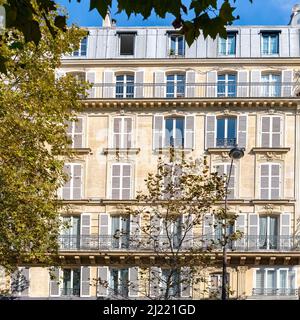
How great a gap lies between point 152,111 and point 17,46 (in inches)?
1572

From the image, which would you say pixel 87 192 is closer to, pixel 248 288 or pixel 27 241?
pixel 248 288

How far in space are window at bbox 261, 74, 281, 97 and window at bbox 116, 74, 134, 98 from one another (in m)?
7.41

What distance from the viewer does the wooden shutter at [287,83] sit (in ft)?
165

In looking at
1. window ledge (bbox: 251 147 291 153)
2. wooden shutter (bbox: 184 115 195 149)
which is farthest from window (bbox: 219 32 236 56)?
window ledge (bbox: 251 147 291 153)

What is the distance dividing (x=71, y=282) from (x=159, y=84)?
12104 mm

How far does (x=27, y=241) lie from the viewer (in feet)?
87.1

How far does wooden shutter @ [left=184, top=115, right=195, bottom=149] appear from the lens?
164 ft

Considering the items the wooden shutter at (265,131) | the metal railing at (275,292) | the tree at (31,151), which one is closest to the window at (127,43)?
the wooden shutter at (265,131)

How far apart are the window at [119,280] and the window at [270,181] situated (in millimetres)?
8545

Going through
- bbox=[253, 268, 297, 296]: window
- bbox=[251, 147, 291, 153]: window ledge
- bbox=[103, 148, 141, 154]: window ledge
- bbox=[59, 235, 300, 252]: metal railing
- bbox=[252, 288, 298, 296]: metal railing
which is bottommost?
bbox=[252, 288, 298, 296]: metal railing

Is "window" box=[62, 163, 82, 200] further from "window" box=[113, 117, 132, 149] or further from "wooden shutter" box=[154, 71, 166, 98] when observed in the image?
"wooden shutter" box=[154, 71, 166, 98]

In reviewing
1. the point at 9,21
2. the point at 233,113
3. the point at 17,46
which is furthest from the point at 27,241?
the point at 233,113

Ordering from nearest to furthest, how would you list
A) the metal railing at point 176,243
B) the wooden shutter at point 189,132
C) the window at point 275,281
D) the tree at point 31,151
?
the tree at point 31,151 < the window at point 275,281 < the metal railing at point 176,243 < the wooden shutter at point 189,132

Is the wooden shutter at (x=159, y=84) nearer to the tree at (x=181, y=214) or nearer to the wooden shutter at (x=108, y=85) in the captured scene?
the wooden shutter at (x=108, y=85)
